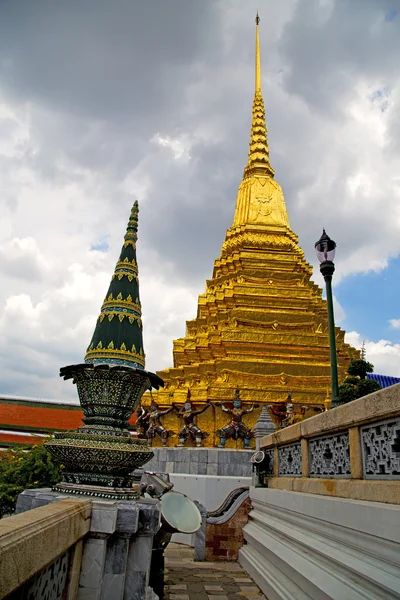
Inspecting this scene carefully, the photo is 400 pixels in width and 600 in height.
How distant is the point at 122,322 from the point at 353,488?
255 cm

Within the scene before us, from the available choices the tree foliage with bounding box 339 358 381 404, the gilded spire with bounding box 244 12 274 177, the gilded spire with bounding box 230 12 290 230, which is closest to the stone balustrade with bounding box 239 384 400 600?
the tree foliage with bounding box 339 358 381 404

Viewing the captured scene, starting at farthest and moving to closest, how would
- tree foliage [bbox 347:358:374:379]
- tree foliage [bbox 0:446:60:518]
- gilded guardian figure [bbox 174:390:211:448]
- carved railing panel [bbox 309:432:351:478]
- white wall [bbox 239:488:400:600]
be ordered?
gilded guardian figure [bbox 174:390:211:448] < tree foliage [bbox 0:446:60:518] < tree foliage [bbox 347:358:374:379] < carved railing panel [bbox 309:432:351:478] < white wall [bbox 239:488:400:600]

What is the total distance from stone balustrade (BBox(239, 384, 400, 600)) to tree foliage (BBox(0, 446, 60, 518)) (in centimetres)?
557

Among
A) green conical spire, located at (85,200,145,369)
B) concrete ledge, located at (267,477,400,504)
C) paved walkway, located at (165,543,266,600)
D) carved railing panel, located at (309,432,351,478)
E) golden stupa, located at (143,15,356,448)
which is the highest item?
golden stupa, located at (143,15,356,448)

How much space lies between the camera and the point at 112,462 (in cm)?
358

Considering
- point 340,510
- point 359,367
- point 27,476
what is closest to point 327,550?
point 340,510

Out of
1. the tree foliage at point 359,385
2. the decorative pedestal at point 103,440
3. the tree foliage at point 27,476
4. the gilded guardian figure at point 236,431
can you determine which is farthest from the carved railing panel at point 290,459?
the gilded guardian figure at point 236,431

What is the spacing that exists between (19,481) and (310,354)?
11.3 meters

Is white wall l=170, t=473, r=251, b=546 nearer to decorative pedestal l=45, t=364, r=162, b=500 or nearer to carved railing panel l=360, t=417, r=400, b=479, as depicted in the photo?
carved railing panel l=360, t=417, r=400, b=479

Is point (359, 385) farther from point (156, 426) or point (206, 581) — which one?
point (156, 426)

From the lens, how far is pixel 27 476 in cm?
1083

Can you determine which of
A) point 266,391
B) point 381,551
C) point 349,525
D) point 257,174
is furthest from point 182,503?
point 257,174

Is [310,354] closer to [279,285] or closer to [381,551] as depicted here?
[279,285]

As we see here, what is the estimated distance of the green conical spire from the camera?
3.95 meters
